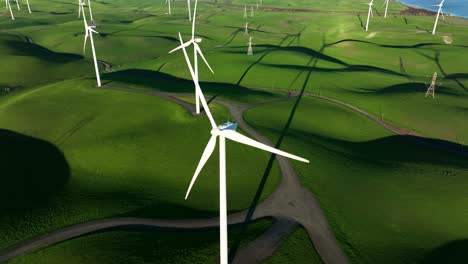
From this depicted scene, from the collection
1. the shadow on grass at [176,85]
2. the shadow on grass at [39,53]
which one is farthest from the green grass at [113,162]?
the shadow on grass at [39,53]

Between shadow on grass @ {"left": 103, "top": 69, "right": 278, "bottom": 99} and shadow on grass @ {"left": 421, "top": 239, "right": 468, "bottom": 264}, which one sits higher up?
shadow on grass @ {"left": 103, "top": 69, "right": 278, "bottom": 99}

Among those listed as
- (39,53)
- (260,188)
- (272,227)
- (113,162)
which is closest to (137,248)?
(272,227)

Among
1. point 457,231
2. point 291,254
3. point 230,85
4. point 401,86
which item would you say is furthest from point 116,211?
point 401,86

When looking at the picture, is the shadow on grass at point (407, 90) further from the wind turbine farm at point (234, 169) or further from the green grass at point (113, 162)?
the green grass at point (113, 162)

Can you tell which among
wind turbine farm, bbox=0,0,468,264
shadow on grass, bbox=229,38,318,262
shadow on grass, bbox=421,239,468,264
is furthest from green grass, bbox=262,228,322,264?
shadow on grass, bbox=421,239,468,264

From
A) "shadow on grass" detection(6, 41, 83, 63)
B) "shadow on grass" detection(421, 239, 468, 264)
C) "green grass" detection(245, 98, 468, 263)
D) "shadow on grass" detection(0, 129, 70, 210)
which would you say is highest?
"shadow on grass" detection(6, 41, 83, 63)

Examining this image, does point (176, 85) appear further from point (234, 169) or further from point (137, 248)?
point (137, 248)

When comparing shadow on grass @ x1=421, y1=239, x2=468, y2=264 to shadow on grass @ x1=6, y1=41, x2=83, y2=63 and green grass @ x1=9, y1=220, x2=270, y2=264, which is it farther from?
shadow on grass @ x1=6, y1=41, x2=83, y2=63

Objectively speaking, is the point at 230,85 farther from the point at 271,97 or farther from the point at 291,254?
the point at 291,254
